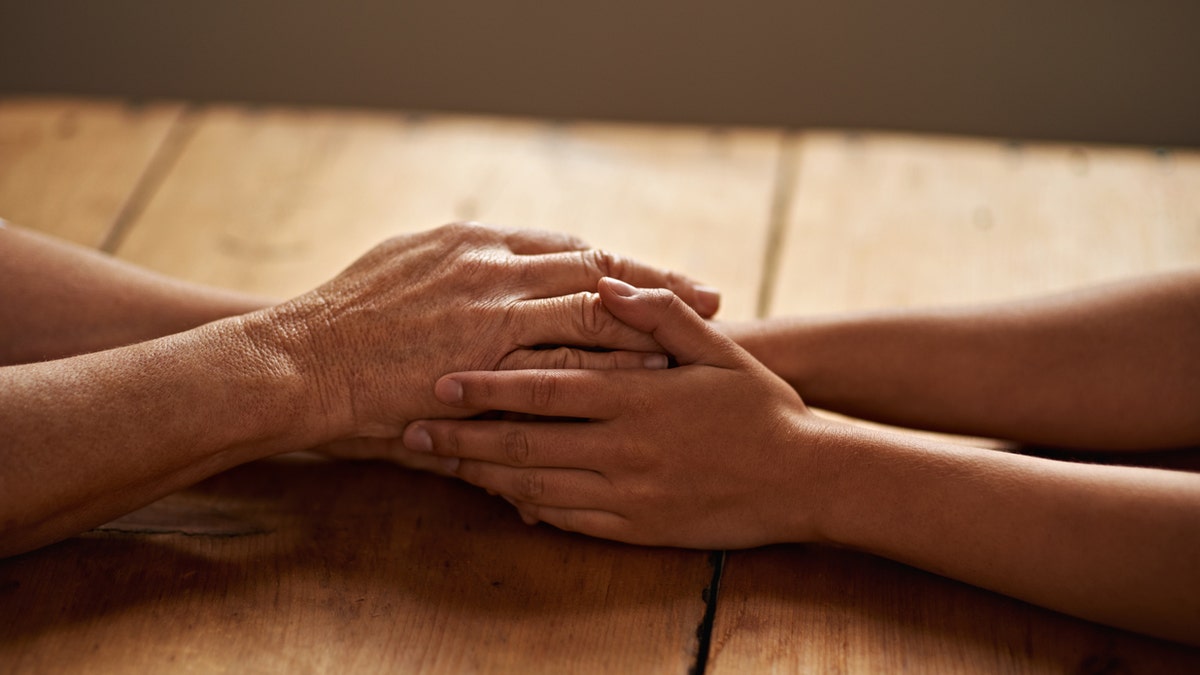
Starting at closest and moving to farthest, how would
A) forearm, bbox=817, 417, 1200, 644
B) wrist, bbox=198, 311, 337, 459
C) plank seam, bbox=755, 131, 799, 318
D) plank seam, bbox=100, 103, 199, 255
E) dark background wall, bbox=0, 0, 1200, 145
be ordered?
1. forearm, bbox=817, 417, 1200, 644
2. wrist, bbox=198, 311, 337, 459
3. plank seam, bbox=755, 131, 799, 318
4. plank seam, bbox=100, 103, 199, 255
5. dark background wall, bbox=0, 0, 1200, 145

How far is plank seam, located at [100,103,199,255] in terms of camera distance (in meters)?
1.42

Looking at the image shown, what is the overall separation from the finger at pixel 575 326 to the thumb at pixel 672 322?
20mm

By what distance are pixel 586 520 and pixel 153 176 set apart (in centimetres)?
101

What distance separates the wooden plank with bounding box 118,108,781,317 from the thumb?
32 cm

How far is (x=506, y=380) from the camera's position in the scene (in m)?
0.95

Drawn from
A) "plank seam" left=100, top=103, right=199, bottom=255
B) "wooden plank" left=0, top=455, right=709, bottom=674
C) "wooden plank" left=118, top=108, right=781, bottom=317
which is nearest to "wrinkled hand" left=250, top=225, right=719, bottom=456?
"wooden plank" left=0, top=455, right=709, bottom=674

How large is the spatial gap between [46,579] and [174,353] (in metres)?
0.22

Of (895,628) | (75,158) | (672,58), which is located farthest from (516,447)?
(672,58)

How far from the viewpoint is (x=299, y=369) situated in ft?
3.12

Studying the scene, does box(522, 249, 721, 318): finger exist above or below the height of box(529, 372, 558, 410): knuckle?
above

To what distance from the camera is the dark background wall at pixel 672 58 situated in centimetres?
217

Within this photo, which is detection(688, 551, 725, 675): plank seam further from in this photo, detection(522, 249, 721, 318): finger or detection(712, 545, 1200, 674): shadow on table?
detection(522, 249, 721, 318): finger

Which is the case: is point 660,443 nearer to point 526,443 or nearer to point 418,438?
point 526,443

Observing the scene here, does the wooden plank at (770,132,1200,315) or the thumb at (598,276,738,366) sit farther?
the wooden plank at (770,132,1200,315)
